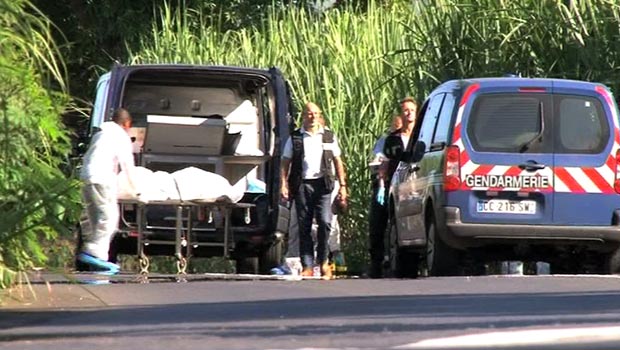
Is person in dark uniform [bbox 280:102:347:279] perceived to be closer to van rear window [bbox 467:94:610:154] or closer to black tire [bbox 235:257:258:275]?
black tire [bbox 235:257:258:275]

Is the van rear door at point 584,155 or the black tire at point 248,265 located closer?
the van rear door at point 584,155

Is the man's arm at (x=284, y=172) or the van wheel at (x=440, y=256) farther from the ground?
the man's arm at (x=284, y=172)

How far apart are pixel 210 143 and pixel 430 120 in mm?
2852

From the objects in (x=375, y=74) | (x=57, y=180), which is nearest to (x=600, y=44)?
(x=375, y=74)

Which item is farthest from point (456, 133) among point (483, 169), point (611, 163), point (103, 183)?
point (103, 183)

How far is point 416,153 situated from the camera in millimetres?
16719

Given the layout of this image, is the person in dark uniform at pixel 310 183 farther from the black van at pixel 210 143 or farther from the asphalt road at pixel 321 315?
the asphalt road at pixel 321 315

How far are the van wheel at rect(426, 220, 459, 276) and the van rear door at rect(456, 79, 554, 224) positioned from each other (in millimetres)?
379

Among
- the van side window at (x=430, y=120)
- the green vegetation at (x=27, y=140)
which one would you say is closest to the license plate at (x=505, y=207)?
the van side window at (x=430, y=120)

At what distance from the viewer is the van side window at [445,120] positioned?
15.8 m

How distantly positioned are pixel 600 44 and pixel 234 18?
500 inches

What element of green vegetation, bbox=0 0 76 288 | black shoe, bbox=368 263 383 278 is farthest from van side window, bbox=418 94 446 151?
green vegetation, bbox=0 0 76 288

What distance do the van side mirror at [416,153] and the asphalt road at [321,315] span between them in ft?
7.62

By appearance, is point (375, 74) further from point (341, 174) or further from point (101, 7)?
point (101, 7)
